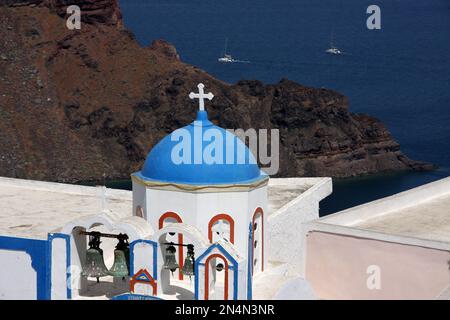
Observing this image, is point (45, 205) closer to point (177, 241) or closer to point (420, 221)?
point (177, 241)

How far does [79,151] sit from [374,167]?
2223cm

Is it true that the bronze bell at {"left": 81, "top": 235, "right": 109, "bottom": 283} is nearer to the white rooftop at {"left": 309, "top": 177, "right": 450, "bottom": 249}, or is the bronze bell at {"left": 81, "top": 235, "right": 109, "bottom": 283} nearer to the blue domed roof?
the blue domed roof

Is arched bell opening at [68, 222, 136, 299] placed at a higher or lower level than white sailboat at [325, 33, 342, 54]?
higher

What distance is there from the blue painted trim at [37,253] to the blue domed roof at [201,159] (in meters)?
2.70

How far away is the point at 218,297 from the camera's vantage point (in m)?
24.8

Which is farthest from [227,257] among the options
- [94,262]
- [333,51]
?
[333,51]

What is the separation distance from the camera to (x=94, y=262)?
26453mm

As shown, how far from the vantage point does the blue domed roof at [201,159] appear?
87.0ft

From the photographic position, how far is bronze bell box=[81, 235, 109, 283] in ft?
86.6

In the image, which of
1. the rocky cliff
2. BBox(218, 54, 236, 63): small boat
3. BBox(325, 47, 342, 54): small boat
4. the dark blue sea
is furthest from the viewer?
BBox(325, 47, 342, 54): small boat

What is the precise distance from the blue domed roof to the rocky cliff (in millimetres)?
73183

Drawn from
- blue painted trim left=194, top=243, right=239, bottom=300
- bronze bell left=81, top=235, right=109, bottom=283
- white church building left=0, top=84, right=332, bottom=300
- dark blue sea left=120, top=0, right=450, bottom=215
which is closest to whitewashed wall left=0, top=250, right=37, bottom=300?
white church building left=0, top=84, right=332, bottom=300

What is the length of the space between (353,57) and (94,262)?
123 m

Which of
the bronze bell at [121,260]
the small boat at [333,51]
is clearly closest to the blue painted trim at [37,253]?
the bronze bell at [121,260]
